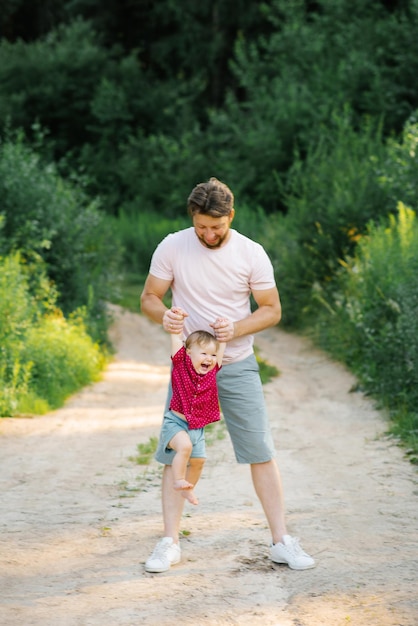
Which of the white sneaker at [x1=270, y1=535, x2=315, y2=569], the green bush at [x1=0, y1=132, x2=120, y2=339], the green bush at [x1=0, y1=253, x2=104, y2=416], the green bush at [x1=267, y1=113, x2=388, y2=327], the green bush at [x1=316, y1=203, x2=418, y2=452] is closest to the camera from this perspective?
the white sneaker at [x1=270, y1=535, x2=315, y2=569]

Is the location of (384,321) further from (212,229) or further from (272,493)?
(212,229)

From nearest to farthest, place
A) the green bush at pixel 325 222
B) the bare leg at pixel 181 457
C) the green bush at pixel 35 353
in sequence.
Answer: the bare leg at pixel 181 457 → the green bush at pixel 35 353 → the green bush at pixel 325 222

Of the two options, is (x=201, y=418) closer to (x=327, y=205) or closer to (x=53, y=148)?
(x=327, y=205)

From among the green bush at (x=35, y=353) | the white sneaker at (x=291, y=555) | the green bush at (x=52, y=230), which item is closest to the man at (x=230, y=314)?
the white sneaker at (x=291, y=555)

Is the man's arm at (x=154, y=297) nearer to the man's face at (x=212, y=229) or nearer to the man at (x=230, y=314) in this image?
the man at (x=230, y=314)

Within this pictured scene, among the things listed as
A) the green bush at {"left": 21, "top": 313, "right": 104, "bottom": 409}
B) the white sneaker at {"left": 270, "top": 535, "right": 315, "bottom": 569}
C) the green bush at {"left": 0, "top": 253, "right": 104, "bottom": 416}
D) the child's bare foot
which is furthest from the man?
the green bush at {"left": 21, "top": 313, "right": 104, "bottom": 409}

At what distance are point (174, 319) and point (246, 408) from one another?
2.14 feet

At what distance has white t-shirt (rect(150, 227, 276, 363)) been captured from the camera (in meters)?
5.34

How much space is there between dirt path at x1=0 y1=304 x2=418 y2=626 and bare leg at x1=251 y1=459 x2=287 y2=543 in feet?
0.65

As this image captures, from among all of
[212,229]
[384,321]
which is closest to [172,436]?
[212,229]

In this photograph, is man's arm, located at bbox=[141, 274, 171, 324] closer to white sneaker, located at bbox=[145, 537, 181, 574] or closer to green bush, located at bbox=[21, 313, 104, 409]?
white sneaker, located at bbox=[145, 537, 181, 574]

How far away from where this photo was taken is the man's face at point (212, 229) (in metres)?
5.20

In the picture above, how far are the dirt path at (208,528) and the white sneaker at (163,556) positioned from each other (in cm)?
5

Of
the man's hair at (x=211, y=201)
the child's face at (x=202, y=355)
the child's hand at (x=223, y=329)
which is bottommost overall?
the child's face at (x=202, y=355)
